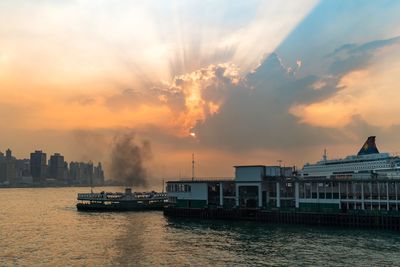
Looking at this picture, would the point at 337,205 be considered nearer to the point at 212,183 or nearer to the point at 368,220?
the point at 368,220

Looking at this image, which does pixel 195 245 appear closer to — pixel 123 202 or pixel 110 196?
pixel 123 202

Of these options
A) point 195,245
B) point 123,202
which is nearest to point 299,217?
point 195,245

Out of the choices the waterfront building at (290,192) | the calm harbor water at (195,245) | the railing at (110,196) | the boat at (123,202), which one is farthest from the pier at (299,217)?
the railing at (110,196)

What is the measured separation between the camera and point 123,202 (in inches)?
5167

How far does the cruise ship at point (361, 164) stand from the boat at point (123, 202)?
155 feet

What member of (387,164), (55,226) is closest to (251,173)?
(55,226)

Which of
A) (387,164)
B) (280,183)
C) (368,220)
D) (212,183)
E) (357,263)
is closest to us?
(357,263)

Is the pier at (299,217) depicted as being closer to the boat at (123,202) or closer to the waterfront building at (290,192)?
the waterfront building at (290,192)

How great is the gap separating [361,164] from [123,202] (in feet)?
285

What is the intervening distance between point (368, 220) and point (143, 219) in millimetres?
51397

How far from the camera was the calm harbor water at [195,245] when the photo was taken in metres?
53.0

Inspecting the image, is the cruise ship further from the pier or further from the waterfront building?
the pier

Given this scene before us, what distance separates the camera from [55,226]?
311 ft

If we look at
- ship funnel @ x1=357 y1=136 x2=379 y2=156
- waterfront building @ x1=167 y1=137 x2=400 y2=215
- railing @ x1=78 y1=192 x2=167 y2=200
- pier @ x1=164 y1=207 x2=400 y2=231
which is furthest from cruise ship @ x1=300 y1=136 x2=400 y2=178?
railing @ x1=78 y1=192 x2=167 y2=200
